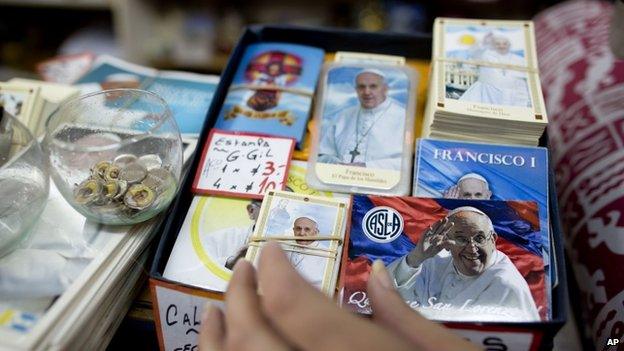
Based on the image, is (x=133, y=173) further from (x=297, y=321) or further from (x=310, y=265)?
(x=297, y=321)

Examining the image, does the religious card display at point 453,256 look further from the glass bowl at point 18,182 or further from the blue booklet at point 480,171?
the glass bowl at point 18,182

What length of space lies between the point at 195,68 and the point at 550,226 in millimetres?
1358

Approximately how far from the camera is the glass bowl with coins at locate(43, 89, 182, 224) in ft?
2.07

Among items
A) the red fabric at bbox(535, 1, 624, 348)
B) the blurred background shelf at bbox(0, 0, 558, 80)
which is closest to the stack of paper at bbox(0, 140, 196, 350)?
the red fabric at bbox(535, 1, 624, 348)

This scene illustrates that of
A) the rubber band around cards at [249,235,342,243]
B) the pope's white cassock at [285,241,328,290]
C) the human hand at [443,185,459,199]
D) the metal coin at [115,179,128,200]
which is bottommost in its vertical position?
the pope's white cassock at [285,241,328,290]

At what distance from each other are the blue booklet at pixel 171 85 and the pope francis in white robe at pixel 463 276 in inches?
15.9

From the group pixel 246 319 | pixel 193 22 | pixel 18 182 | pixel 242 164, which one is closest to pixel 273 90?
pixel 242 164

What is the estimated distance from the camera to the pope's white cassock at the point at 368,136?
0.74 metres

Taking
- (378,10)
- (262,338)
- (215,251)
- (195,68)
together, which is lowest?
(262,338)

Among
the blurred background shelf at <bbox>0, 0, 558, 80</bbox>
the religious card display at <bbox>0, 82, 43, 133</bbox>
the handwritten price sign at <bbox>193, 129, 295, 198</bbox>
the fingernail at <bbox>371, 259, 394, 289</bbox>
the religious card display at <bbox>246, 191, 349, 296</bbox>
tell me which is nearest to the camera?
the fingernail at <bbox>371, 259, 394, 289</bbox>

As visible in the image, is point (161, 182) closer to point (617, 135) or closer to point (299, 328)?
point (299, 328)

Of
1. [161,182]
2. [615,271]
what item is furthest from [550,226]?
[161,182]

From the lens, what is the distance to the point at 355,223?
2.09 ft

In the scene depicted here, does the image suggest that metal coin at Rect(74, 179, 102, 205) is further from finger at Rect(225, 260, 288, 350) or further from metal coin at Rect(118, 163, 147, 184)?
finger at Rect(225, 260, 288, 350)
